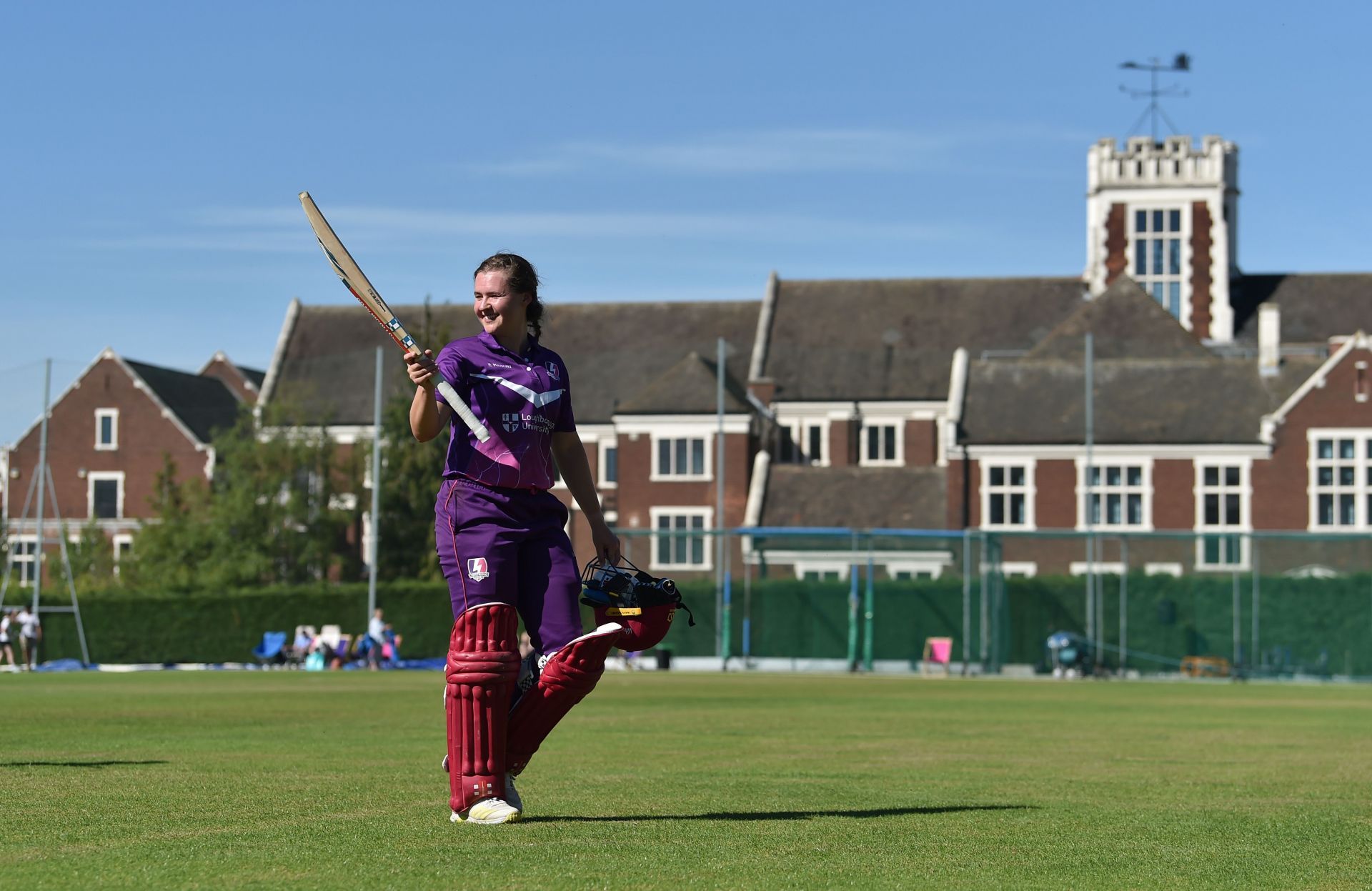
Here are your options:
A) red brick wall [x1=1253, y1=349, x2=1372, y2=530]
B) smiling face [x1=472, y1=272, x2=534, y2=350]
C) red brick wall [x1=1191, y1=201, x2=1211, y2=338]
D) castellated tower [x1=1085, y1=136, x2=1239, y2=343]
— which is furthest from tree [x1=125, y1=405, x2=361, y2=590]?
smiling face [x1=472, y1=272, x2=534, y2=350]

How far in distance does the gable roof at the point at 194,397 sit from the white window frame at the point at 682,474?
18141mm

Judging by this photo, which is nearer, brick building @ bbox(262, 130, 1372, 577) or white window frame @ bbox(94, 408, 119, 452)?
brick building @ bbox(262, 130, 1372, 577)

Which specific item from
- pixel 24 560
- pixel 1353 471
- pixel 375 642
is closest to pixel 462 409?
pixel 375 642

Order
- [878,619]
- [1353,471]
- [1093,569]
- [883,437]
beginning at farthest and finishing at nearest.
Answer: [883,437] < [1353,471] < [1093,569] < [878,619]

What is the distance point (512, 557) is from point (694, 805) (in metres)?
1.38

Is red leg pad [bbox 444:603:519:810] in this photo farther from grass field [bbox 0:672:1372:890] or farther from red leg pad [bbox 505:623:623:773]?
grass field [bbox 0:672:1372:890]

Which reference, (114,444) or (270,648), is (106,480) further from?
(270,648)

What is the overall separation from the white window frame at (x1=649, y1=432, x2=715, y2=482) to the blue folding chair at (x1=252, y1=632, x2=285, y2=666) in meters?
20.8

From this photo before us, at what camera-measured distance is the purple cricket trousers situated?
693cm

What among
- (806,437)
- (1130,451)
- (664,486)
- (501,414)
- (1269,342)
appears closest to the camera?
(501,414)

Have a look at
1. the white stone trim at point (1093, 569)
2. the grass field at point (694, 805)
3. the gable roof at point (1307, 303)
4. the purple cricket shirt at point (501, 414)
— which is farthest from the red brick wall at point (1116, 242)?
the purple cricket shirt at point (501, 414)

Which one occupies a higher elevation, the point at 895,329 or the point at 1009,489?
the point at 895,329

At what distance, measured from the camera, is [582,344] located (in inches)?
2970

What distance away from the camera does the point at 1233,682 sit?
37.9 m
